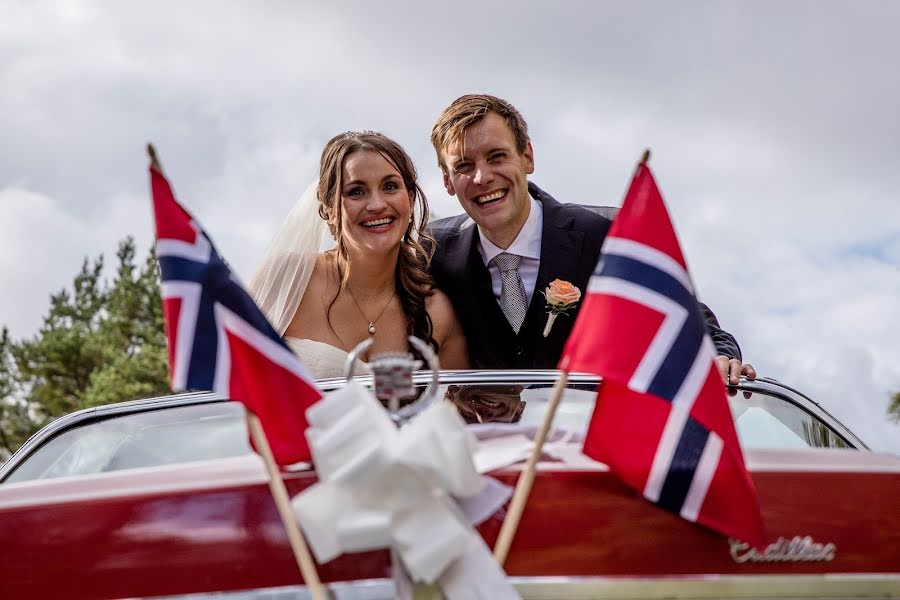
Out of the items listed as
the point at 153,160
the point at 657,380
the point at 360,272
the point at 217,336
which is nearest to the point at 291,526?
the point at 217,336

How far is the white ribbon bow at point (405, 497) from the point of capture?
1.71m

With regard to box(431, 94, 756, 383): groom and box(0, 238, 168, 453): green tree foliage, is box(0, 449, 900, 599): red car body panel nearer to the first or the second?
box(431, 94, 756, 383): groom

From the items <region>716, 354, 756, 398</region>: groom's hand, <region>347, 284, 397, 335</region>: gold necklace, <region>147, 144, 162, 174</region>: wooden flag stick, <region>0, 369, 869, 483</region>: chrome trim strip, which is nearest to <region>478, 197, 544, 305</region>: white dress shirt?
<region>347, 284, 397, 335</region>: gold necklace

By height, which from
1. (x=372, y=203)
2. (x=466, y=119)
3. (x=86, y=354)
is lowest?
(x=86, y=354)

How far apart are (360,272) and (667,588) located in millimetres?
3556

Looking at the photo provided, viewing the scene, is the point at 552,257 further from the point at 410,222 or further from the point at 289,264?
the point at 289,264

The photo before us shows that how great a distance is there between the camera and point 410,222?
526 cm

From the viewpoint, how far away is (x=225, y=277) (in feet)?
7.38

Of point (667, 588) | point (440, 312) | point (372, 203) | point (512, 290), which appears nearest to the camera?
point (667, 588)

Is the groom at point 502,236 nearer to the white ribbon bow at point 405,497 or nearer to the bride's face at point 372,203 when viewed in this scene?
the bride's face at point 372,203

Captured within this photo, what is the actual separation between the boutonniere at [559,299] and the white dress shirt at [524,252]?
495 millimetres

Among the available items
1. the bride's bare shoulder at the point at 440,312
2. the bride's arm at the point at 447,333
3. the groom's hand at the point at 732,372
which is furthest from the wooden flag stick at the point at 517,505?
the bride's bare shoulder at the point at 440,312

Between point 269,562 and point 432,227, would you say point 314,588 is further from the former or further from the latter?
point 432,227

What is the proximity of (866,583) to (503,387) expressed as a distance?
1.32 m
